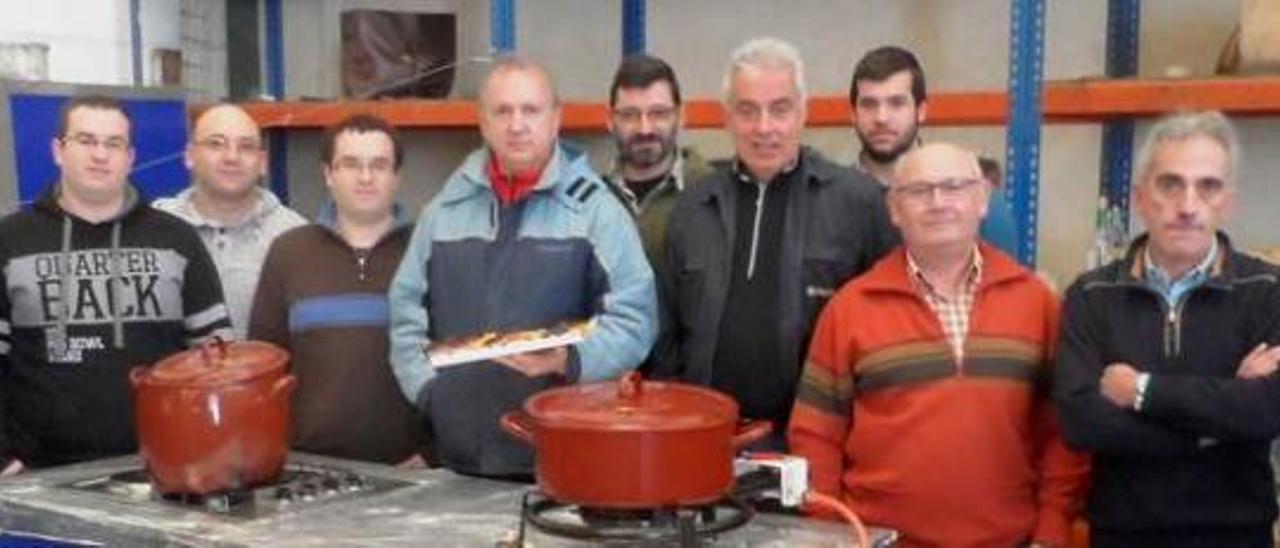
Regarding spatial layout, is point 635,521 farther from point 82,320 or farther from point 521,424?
point 82,320

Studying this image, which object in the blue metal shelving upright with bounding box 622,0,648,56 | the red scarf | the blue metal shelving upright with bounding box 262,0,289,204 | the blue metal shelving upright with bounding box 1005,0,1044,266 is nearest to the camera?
the red scarf

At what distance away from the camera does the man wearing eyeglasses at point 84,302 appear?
95.8 inches

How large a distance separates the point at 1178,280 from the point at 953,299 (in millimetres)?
313

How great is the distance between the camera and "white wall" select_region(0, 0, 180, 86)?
15.5 ft

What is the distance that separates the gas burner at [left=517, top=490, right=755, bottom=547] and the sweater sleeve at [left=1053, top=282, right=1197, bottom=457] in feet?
1.65

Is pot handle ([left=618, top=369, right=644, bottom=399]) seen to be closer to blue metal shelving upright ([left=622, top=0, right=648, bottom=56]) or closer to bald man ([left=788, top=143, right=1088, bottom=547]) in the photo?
bald man ([left=788, top=143, right=1088, bottom=547])

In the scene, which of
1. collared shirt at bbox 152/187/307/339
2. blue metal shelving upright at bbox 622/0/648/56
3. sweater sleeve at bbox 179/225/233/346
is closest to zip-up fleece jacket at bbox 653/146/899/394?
sweater sleeve at bbox 179/225/233/346

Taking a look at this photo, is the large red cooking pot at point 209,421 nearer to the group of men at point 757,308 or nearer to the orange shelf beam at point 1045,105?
the group of men at point 757,308

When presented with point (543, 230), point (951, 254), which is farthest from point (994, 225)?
point (543, 230)

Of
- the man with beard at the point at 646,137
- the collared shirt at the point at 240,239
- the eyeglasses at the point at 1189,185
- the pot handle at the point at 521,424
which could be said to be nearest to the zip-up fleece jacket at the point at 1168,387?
the eyeglasses at the point at 1189,185

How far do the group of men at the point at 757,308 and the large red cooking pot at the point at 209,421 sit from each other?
301 mm

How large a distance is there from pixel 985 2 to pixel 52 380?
8.59 feet

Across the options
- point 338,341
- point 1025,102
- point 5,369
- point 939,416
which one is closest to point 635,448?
point 939,416

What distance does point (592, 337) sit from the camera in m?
2.05
